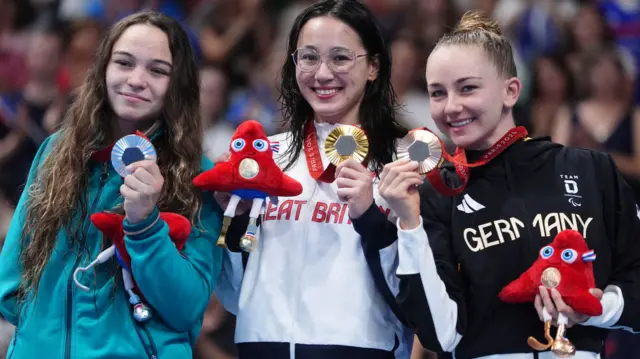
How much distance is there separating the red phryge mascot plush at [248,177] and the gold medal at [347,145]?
0.14 meters

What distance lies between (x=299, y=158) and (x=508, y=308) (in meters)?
0.80

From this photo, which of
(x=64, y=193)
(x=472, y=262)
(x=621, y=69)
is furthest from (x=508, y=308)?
(x=621, y=69)

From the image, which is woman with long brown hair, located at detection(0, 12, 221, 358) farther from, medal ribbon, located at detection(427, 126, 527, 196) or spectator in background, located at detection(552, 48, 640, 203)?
spectator in background, located at detection(552, 48, 640, 203)

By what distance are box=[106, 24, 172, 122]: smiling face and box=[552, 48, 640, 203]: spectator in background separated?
302 centimetres

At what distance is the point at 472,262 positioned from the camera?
8.36ft

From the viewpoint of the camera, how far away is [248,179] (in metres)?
2.49

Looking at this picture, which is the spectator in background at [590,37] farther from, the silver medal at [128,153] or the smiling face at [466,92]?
the silver medal at [128,153]

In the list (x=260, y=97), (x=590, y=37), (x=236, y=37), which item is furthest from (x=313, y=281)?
(x=236, y=37)

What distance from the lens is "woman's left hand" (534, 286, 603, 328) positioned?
2.39 m

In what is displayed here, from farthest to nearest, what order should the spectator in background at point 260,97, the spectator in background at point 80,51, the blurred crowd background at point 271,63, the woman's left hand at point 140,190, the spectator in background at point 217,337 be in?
the spectator in background at point 80,51 → the spectator in background at point 260,97 → the blurred crowd background at point 271,63 → the spectator in background at point 217,337 → the woman's left hand at point 140,190

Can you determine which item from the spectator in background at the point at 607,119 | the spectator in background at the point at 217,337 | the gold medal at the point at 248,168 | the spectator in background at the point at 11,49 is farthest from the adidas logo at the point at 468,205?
the spectator in background at the point at 11,49

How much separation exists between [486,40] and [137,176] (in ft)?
3.59

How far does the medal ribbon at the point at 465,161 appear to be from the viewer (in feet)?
8.59

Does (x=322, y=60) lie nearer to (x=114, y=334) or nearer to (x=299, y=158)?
(x=299, y=158)
